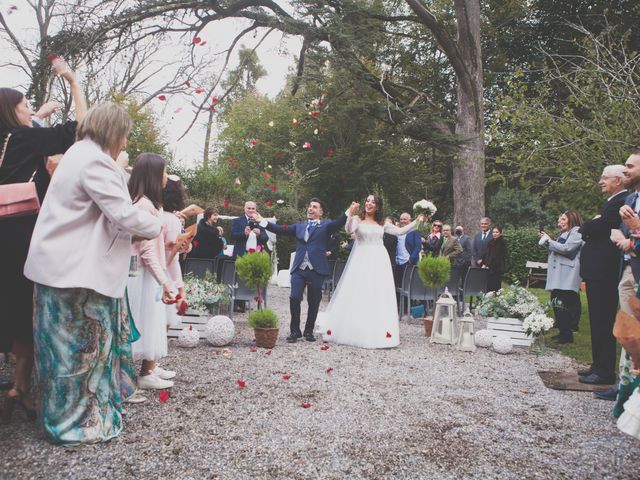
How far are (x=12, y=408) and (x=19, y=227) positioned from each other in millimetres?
1210

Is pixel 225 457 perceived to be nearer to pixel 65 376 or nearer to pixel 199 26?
pixel 65 376

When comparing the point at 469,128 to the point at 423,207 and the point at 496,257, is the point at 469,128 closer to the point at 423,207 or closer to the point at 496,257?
the point at 496,257

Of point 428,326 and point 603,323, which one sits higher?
point 603,323

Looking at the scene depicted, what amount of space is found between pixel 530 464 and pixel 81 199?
3.18 meters

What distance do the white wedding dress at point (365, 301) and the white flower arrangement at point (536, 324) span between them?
1.80 m

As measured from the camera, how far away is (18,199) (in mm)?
3395

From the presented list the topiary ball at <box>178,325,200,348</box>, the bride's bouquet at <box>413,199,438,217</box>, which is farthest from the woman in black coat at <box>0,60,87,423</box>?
the bride's bouquet at <box>413,199,438,217</box>

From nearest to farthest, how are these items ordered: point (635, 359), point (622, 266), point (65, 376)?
point (635, 359), point (65, 376), point (622, 266)

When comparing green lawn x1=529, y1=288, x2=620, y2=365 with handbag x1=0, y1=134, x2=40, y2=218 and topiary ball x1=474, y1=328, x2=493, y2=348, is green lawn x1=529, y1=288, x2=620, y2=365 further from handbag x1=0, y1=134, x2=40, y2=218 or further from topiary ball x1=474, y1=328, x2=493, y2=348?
handbag x1=0, y1=134, x2=40, y2=218

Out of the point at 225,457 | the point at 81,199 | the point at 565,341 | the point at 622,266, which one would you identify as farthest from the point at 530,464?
the point at 565,341

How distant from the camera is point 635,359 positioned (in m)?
2.60

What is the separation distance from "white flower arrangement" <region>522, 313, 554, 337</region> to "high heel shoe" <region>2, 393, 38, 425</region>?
6.05 m

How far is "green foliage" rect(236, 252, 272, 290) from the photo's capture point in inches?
262

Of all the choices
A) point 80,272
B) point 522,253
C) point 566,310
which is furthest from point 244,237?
point 522,253
